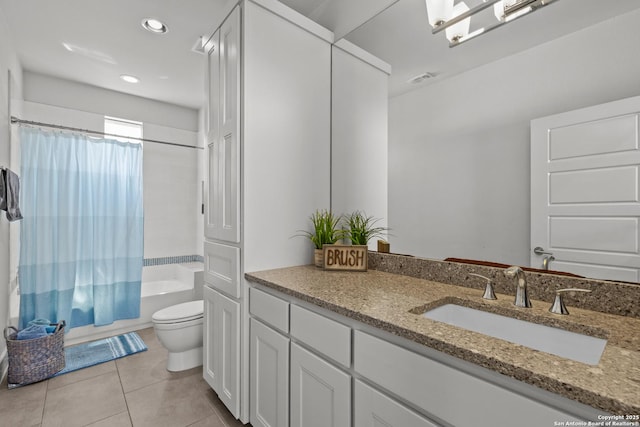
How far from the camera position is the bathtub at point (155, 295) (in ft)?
9.18

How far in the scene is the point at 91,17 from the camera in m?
2.09

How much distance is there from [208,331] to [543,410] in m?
1.80

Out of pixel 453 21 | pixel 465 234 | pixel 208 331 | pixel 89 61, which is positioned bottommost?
pixel 208 331

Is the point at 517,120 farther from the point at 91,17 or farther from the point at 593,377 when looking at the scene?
the point at 91,17

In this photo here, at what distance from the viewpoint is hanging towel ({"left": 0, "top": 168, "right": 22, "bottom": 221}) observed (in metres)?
2.03

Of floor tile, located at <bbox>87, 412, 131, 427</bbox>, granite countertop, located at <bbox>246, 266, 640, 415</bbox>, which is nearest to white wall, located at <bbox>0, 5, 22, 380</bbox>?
A: floor tile, located at <bbox>87, 412, 131, 427</bbox>

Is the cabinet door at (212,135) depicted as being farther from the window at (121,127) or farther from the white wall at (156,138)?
the white wall at (156,138)

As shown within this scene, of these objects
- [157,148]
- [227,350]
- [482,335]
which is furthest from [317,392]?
[157,148]

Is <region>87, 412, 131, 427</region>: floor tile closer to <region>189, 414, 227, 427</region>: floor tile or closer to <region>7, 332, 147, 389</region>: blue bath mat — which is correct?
<region>189, 414, 227, 427</region>: floor tile

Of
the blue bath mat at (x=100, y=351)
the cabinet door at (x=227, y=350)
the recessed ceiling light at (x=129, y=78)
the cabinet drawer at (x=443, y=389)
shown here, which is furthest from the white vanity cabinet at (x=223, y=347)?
the recessed ceiling light at (x=129, y=78)

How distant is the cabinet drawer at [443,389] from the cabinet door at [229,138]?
3.20 ft

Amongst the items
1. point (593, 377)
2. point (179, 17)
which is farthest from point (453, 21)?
point (179, 17)

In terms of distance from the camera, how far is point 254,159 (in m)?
1.65

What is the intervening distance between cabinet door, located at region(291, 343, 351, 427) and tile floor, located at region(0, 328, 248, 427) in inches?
27.0
